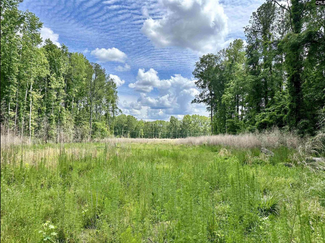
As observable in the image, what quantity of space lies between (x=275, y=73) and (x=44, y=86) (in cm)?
2968

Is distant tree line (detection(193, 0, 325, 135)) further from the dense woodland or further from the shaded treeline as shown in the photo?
the shaded treeline

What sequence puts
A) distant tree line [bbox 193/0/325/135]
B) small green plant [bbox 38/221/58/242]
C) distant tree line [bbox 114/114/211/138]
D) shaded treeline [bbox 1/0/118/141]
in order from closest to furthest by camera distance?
small green plant [bbox 38/221/58/242] < distant tree line [bbox 193/0/325/135] < shaded treeline [bbox 1/0/118/141] < distant tree line [bbox 114/114/211/138]

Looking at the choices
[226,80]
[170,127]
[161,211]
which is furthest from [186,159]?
[170,127]

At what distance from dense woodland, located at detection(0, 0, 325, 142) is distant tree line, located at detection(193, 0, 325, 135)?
3cm

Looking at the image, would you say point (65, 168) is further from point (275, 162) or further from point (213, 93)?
point (213, 93)

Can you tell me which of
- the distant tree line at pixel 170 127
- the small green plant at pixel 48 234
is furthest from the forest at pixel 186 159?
the distant tree line at pixel 170 127

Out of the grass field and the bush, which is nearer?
the grass field

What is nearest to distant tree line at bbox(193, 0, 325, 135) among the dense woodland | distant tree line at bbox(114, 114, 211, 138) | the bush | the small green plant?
the dense woodland

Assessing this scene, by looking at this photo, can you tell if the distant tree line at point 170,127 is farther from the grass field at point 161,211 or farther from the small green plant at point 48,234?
the small green plant at point 48,234

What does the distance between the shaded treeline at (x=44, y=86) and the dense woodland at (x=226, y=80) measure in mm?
85

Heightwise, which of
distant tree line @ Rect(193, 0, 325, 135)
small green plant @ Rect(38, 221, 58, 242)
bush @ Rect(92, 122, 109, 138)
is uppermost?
distant tree line @ Rect(193, 0, 325, 135)

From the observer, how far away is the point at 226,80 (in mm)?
25328

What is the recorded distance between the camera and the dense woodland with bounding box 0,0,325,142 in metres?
8.86

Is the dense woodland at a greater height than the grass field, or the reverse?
the dense woodland
